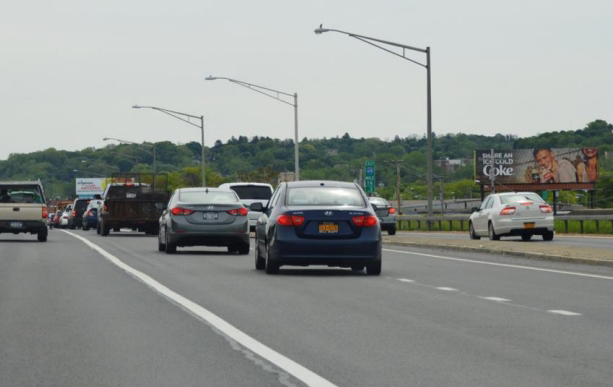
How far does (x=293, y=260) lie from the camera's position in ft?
72.5

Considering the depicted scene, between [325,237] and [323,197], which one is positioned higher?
[323,197]

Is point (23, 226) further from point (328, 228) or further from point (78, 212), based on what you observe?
point (78, 212)

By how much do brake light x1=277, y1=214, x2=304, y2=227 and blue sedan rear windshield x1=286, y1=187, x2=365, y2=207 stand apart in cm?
39

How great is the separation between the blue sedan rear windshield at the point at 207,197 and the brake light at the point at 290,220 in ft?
31.0

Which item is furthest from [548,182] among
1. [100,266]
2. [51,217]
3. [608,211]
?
[100,266]

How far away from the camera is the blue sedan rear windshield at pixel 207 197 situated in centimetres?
3191

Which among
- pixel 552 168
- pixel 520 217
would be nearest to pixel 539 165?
pixel 552 168

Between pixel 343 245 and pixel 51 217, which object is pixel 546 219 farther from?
pixel 51 217

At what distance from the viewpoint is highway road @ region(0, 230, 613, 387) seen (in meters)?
10.1

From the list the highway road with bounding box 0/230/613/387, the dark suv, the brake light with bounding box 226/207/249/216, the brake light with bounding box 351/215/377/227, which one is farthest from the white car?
the dark suv

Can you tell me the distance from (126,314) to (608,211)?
79339mm

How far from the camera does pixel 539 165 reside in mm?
128375

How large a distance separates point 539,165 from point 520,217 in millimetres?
90960

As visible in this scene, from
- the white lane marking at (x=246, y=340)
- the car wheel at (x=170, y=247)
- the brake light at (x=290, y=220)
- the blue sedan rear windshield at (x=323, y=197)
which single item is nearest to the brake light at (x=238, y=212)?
the car wheel at (x=170, y=247)
